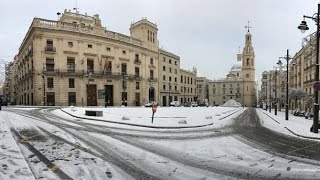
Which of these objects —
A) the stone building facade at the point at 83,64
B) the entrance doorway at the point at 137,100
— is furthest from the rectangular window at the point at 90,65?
the entrance doorway at the point at 137,100

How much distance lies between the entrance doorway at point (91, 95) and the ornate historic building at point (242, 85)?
82.7 metres

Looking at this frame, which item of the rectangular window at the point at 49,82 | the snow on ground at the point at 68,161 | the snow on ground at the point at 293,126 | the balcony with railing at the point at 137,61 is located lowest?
the snow on ground at the point at 293,126

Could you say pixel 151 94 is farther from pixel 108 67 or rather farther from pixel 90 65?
pixel 90 65

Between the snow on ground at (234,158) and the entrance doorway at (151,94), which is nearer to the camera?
the snow on ground at (234,158)

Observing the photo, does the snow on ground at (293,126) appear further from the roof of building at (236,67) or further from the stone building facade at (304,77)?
the roof of building at (236,67)

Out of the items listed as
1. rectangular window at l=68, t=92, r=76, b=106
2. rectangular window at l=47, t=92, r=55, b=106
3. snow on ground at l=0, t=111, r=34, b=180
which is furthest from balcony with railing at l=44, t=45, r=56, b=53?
snow on ground at l=0, t=111, r=34, b=180

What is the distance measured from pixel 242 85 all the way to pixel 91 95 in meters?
86.1

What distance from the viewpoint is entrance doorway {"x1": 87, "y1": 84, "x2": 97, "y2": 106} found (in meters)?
52.2

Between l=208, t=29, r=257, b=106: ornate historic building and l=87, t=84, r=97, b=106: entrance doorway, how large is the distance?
82.7 meters

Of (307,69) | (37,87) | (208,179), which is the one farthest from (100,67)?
(208,179)

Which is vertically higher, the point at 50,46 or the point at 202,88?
the point at 50,46

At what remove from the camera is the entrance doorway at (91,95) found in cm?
5216

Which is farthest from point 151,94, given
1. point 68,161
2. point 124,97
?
point 68,161

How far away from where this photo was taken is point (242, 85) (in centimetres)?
12319
